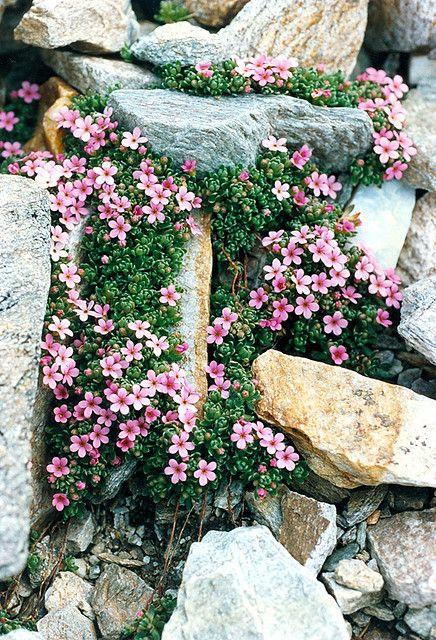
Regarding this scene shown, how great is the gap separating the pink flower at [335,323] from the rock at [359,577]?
172cm

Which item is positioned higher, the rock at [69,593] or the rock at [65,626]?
the rock at [65,626]

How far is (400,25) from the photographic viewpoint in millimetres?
7480

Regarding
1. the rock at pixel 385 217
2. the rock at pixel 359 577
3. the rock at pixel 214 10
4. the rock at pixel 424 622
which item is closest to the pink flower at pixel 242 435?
the rock at pixel 359 577

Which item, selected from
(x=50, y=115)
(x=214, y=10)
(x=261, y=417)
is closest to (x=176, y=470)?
(x=261, y=417)

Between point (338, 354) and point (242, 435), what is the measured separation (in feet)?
3.69

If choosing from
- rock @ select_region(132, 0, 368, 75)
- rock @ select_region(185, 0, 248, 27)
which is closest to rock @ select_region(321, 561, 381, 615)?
rock @ select_region(132, 0, 368, 75)

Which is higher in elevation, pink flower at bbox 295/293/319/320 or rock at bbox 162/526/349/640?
pink flower at bbox 295/293/319/320

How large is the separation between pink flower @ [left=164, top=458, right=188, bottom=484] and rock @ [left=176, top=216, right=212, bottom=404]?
0.53 m

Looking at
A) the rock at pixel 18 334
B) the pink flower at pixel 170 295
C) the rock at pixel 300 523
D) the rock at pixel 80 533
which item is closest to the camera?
the rock at pixel 18 334

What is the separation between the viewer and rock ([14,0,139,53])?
6508 millimetres

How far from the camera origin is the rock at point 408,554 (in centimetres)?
489

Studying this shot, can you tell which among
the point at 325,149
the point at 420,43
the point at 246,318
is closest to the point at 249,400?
the point at 246,318

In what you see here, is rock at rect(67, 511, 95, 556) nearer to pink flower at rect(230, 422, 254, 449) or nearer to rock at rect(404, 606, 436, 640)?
pink flower at rect(230, 422, 254, 449)

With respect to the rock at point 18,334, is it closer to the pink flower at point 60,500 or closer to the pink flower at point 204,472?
the pink flower at point 60,500
